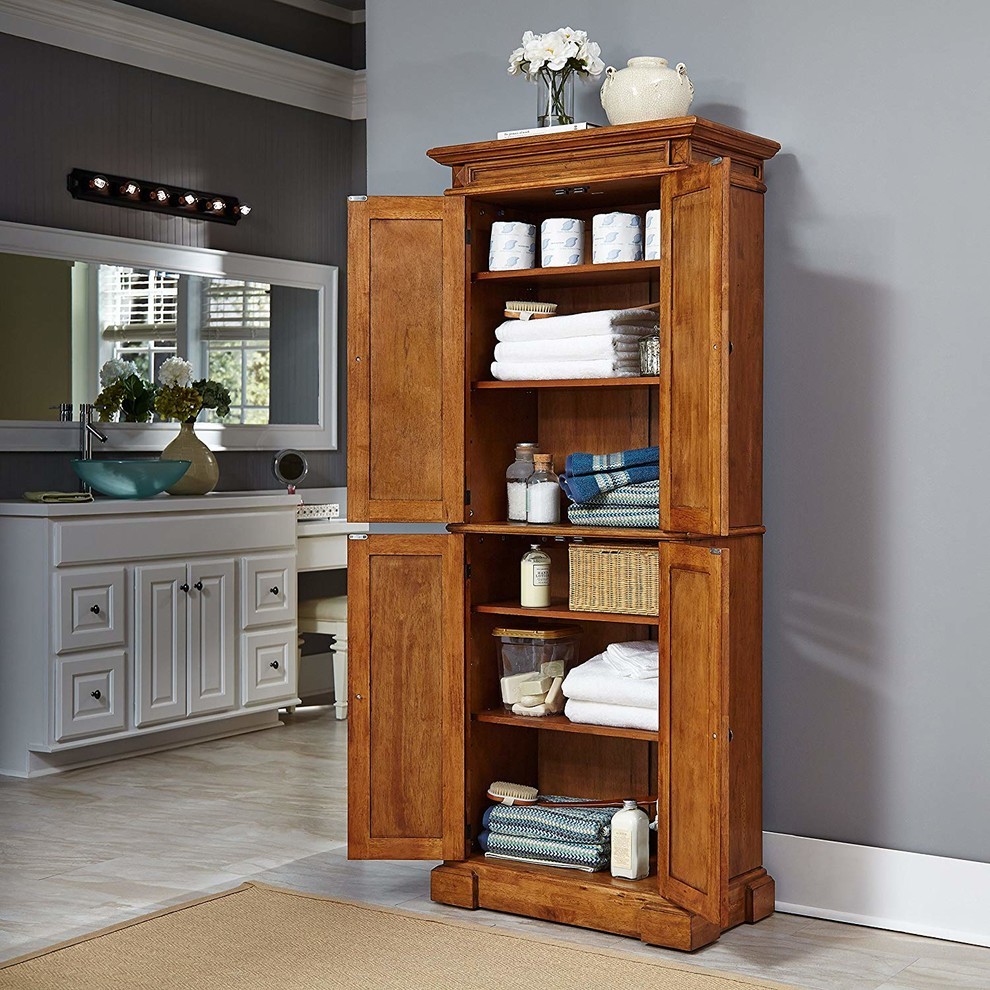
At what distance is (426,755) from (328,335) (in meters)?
3.29

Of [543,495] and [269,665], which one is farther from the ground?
[543,495]

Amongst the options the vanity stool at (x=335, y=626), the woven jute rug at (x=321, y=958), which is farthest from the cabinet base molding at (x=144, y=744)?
the woven jute rug at (x=321, y=958)

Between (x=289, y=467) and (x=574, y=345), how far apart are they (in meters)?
3.09

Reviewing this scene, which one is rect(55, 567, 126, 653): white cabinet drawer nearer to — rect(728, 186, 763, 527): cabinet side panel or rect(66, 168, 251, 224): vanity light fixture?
rect(66, 168, 251, 224): vanity light fixture

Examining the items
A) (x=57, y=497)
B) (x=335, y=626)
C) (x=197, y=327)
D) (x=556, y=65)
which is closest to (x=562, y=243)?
(x=556, y=65)

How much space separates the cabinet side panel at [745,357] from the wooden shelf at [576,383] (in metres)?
0.20

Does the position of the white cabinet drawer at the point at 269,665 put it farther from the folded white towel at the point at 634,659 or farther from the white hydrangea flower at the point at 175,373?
the folded white towel at the point at 634,659

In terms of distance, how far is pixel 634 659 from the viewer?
3.41m

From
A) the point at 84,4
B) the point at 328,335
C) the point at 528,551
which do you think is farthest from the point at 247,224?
the point at 528,551

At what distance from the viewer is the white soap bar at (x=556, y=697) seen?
11.6 feet

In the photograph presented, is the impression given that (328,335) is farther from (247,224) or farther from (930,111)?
(930,111)

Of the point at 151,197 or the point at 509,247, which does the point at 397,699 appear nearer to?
the point at 509,247

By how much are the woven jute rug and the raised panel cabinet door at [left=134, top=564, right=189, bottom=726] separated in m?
1.81

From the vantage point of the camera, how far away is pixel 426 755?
3.59 m
